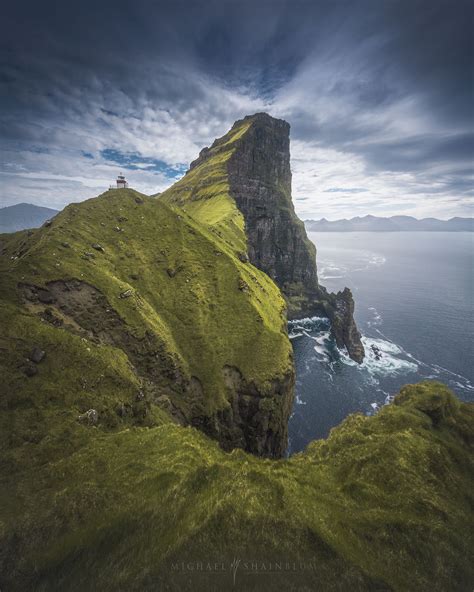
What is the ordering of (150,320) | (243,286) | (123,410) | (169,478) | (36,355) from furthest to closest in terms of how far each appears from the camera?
(243,286) < (150,320) < (123,410) < (36,355) < (169,478)

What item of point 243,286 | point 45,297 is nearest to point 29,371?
point 45,297

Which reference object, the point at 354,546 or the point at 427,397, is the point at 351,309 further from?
the point at 354,546

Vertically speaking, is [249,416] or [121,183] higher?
[121,183]

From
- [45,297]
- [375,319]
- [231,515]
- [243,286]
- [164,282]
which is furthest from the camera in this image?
[375,319]

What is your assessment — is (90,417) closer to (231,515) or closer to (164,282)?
(231,515)

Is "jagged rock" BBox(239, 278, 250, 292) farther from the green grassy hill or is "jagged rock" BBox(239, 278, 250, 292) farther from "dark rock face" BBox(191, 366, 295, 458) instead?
the green grassy hill

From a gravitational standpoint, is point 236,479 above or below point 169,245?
below

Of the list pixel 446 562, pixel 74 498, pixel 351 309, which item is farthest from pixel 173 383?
pixel 351 309
